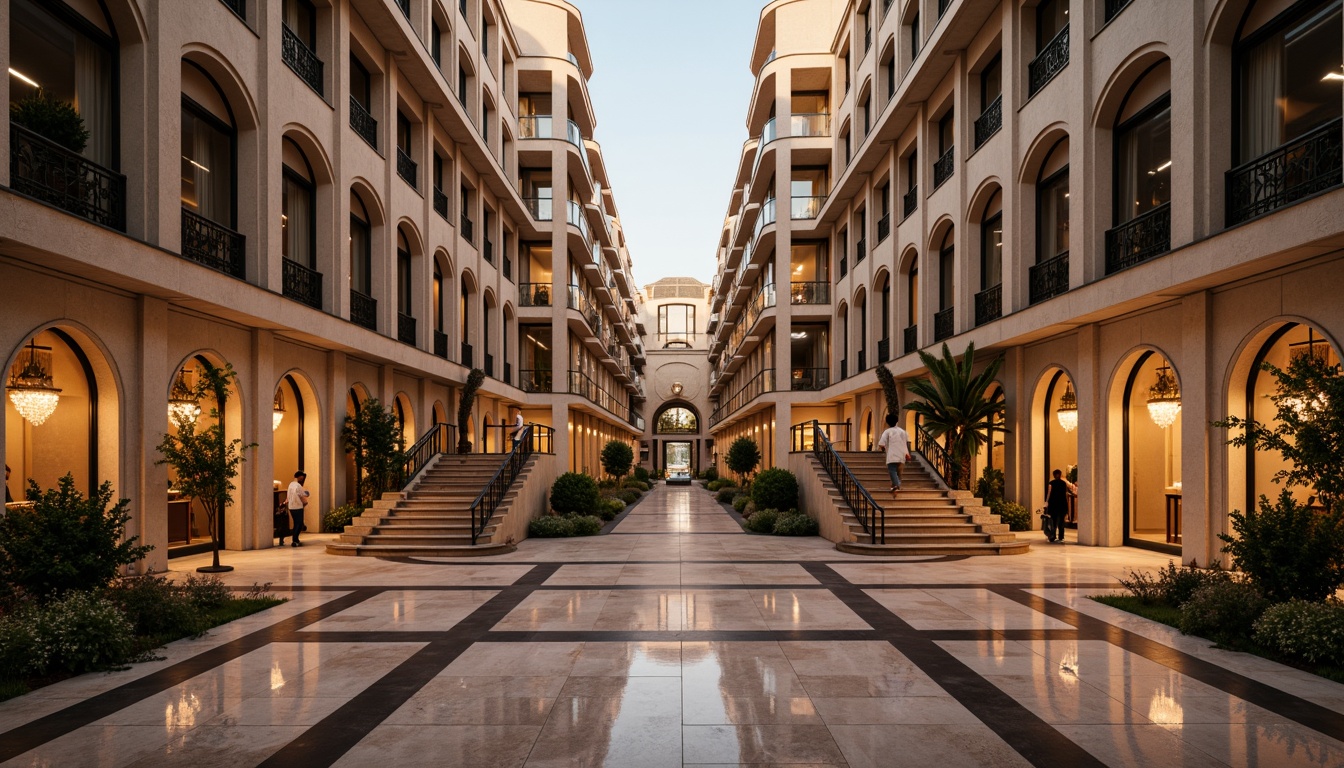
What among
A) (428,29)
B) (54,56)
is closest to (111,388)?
(54,56)

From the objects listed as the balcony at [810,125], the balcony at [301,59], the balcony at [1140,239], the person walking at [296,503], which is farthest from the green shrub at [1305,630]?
the balcony at [810,125]

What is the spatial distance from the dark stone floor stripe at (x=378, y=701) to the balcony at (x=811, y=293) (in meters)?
26.0

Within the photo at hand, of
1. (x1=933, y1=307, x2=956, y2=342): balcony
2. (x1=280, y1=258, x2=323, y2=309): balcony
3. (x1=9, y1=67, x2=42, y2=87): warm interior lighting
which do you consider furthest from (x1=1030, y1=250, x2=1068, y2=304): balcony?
(x1=9, y1=67, x2=42, y2=87): warm interior lighting

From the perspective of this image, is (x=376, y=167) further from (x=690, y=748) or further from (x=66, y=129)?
(x=690, y=748)

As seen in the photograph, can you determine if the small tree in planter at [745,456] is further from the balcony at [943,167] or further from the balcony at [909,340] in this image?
the balcony at [943,167]

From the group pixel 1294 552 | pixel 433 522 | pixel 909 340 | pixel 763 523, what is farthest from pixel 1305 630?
pixel 909 340

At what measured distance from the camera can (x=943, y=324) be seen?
2142 cm

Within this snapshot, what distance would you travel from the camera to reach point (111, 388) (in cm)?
1105

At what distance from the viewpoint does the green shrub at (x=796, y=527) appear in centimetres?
1758

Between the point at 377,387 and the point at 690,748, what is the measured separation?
16.8 m

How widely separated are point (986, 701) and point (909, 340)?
18.9 m

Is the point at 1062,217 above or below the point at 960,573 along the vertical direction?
above

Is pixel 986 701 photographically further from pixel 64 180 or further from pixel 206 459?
pixel 64 180

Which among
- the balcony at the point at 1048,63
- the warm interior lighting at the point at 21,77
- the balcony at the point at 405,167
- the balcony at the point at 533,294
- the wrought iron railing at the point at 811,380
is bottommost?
the wrought iron railing at the point at 811,380
